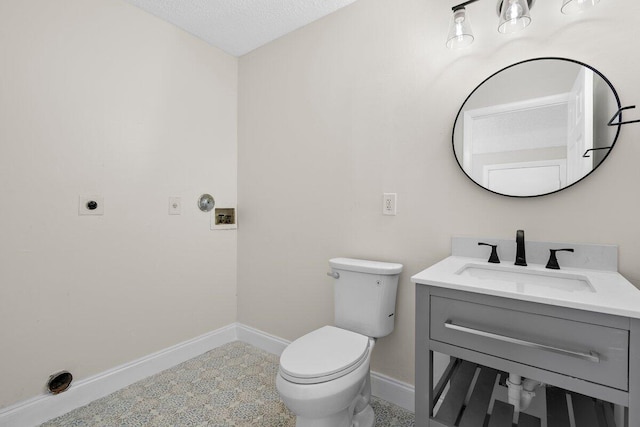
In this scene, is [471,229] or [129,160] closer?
[471,229]

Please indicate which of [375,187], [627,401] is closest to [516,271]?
[627,401]

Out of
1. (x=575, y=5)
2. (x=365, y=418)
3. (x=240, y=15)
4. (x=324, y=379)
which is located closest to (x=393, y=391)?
(x=365, y=418)

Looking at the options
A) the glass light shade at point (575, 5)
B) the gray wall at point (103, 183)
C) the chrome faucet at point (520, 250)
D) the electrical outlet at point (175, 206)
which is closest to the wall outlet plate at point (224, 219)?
the gray wall at point (103, 183)

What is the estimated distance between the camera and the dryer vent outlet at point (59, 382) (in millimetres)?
1599

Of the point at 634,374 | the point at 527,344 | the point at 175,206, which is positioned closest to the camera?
the point at 634,374

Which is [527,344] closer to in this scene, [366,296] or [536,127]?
[366,296]

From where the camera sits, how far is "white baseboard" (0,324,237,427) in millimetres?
1511

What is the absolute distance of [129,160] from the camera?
1.91 m

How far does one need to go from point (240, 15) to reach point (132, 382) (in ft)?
7.99

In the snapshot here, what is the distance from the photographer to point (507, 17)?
1254 millimetres

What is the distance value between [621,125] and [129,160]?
2.48 meters

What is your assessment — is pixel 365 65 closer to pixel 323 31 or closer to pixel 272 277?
pixel 323 31

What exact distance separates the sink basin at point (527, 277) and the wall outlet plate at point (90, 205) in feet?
6.39

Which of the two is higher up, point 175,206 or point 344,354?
point 175,206
